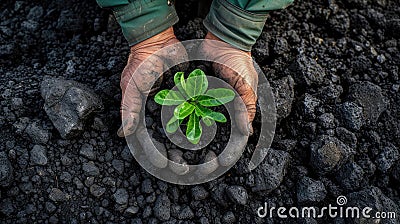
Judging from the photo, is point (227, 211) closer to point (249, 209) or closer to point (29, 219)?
point (249, 209)

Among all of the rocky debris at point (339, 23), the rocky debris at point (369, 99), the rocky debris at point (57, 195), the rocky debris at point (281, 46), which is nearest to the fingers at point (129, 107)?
the rocky debris at point (57, 195)

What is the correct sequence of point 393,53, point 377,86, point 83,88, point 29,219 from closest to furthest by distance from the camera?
point 29,219, point 83,88, point 377,86, point 393,53

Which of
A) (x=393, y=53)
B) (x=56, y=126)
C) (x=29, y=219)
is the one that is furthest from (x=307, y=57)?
(x=29, y=219)

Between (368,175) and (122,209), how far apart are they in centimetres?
102

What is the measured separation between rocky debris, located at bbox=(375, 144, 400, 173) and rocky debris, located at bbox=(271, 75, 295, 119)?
43 centimetres

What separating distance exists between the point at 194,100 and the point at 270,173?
16.4 inches

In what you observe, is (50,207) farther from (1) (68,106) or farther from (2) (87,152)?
(1) (68,106)

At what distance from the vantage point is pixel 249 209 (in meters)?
1.84

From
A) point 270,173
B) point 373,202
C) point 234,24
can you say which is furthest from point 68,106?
point 373,202

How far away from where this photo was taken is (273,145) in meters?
1.94

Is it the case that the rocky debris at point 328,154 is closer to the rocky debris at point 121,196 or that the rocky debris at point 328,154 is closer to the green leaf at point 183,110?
the green leaf at point 183,110

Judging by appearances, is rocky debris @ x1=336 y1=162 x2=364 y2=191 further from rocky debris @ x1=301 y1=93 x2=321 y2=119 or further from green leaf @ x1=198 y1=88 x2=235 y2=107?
green leaf @ x1=198 y1=88 x2=235 y2=107

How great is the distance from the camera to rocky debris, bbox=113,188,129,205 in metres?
1.82

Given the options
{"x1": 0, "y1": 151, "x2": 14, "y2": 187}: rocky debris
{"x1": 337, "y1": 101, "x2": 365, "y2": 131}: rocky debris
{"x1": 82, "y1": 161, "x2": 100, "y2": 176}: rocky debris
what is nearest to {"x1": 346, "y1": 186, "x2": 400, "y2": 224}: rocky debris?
{"x1": 337, "y1": 101, "x2": 365, "y2": 131}: rocky debris
